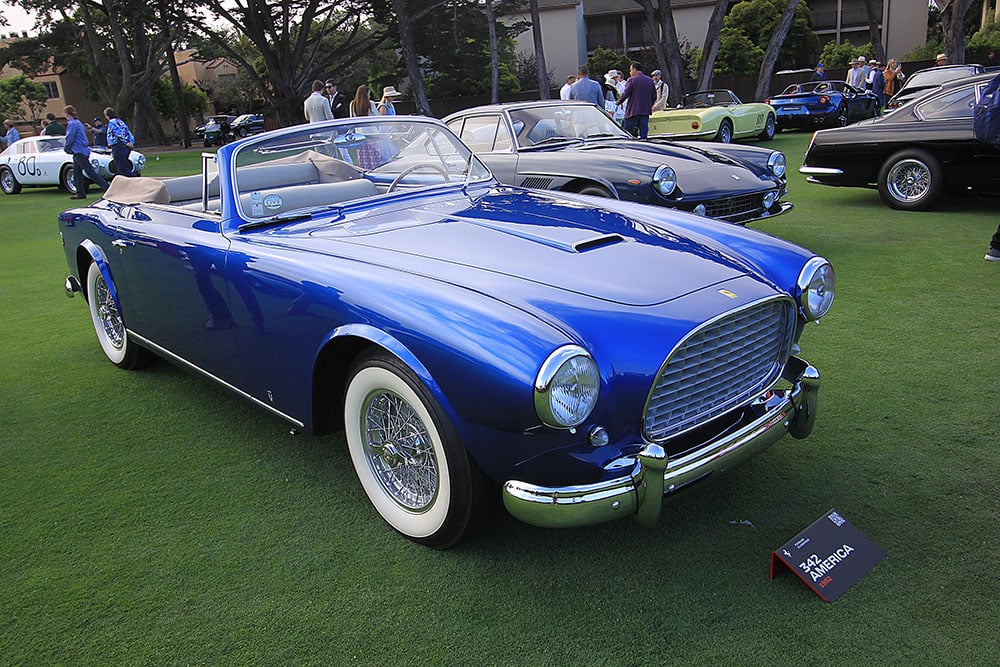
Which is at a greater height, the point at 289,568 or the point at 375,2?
the point at 375,2

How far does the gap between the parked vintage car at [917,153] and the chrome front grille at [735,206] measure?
2.60m

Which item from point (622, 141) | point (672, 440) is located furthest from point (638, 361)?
point (622, 141)

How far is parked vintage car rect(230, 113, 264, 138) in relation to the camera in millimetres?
34156

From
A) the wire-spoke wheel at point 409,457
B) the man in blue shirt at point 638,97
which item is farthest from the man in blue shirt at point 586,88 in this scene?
the wire-spoke wheel at point 409,457

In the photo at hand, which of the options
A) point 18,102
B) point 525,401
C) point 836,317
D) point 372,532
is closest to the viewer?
point 525,401

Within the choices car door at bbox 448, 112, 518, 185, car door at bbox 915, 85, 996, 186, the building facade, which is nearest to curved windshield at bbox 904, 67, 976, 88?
car door at bbox 915, 85, 996, 186

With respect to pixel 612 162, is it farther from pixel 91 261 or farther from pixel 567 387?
pixel 567 387

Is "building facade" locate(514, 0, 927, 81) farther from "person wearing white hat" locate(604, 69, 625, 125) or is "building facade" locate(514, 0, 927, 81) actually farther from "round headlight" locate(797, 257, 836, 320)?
"round headlight" locate(797, 257, 836, 320)

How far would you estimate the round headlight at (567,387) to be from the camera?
2074mm

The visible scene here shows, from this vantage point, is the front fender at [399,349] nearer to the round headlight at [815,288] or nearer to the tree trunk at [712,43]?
the round headlight at [815,288]

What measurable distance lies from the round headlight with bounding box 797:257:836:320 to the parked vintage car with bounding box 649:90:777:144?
12.4 m

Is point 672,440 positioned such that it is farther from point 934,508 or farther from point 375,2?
point 375,2

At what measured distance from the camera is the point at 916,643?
6.89 ft

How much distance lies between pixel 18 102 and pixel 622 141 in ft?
174
